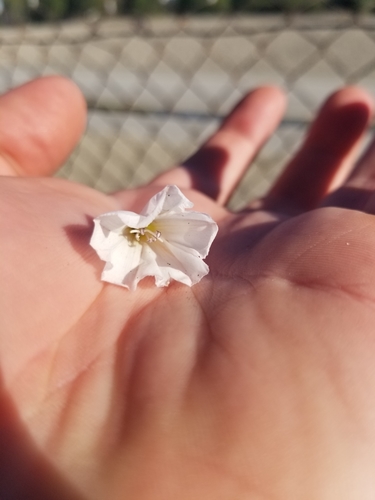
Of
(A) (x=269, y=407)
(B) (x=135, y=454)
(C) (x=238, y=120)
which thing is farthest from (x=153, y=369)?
(C) (x=238, y=120)

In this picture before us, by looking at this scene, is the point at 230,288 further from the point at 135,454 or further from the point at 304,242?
the point at 135,454

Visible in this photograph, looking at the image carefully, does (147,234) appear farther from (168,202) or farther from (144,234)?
(168,202)

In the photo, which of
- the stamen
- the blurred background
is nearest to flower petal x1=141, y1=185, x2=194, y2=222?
the stamen

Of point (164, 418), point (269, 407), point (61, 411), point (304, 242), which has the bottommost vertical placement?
point (61, 411)

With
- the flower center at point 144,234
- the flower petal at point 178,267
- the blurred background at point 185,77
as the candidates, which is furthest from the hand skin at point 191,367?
the blurred background at point 185,77

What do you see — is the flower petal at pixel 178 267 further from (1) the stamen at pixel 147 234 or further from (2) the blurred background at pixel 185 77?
(2) the blurred background at pixel 185 77

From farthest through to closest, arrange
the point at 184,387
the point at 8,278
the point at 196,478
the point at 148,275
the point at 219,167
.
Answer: the point at 219,167
the point at 148,275
the point at 8,278
the point at 184,387
the point at 196,478
